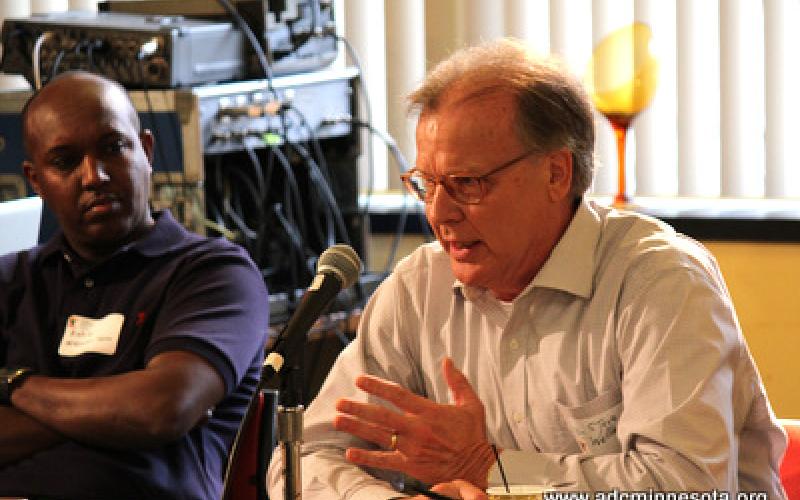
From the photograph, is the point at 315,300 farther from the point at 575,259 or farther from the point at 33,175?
the point at 33,175

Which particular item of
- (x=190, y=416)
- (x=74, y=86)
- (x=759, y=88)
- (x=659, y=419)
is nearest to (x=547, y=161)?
(x=659, y=419)

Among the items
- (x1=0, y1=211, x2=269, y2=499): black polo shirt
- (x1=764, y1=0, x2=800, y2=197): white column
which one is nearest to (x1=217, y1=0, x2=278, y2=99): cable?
(x1=0, y1=211, x2=269, y2=499): black polo shirt

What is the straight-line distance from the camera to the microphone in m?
1.56

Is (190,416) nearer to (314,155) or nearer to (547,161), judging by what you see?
(547,161)

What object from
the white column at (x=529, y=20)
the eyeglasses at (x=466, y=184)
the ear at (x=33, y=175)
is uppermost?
the white column at (x=529, y=20)

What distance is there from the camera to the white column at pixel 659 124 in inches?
155

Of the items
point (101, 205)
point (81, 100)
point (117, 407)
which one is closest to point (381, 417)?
point (117, 407)

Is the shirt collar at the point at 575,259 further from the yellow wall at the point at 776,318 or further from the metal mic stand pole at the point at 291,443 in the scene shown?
the yellow wall at the point at 776,318

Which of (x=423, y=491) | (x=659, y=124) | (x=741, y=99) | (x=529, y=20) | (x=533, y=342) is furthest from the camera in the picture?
(x=529, y=20)

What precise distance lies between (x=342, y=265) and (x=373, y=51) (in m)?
2.73

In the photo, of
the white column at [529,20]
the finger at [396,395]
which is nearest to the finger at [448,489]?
the finger at [396,395]

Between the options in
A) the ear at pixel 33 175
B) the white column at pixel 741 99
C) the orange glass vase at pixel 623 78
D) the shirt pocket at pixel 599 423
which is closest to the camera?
the shirt pocket at pixel 599 423

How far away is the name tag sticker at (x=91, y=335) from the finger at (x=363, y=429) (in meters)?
Result: 0.90

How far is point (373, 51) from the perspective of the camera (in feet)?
14.2
